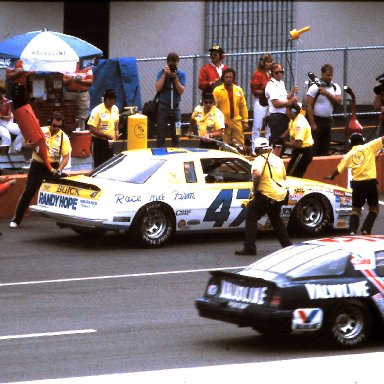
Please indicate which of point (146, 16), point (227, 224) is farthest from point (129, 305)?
point (146, 16)

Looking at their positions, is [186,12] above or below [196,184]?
above

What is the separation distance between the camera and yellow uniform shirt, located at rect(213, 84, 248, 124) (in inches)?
943

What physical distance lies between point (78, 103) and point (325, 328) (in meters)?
12.9

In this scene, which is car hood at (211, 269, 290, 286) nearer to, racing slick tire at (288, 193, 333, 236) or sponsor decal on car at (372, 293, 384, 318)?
sponsor decal on car at (372, 293, 384, 318)

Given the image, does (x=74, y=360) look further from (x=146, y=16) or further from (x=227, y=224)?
(x=146, y=16)

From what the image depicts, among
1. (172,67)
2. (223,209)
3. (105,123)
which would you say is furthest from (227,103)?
(223,209)

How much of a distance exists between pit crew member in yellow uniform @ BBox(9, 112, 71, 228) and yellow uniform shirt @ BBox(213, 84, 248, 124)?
3.48 metres

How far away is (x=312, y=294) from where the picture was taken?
13273 millimetres

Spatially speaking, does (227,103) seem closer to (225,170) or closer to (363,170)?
(225,170)

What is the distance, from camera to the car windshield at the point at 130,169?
19641 millimetres

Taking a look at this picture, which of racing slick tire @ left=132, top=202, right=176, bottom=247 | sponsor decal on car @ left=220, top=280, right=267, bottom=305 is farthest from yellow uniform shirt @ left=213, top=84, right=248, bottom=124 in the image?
sponsor decal on car @ left=220, top=280, right=267, bottom=305

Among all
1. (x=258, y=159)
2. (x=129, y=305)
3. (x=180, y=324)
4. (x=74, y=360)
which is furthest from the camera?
(x=258, y=159)

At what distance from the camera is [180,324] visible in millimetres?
14836

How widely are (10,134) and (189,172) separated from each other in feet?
15.9
